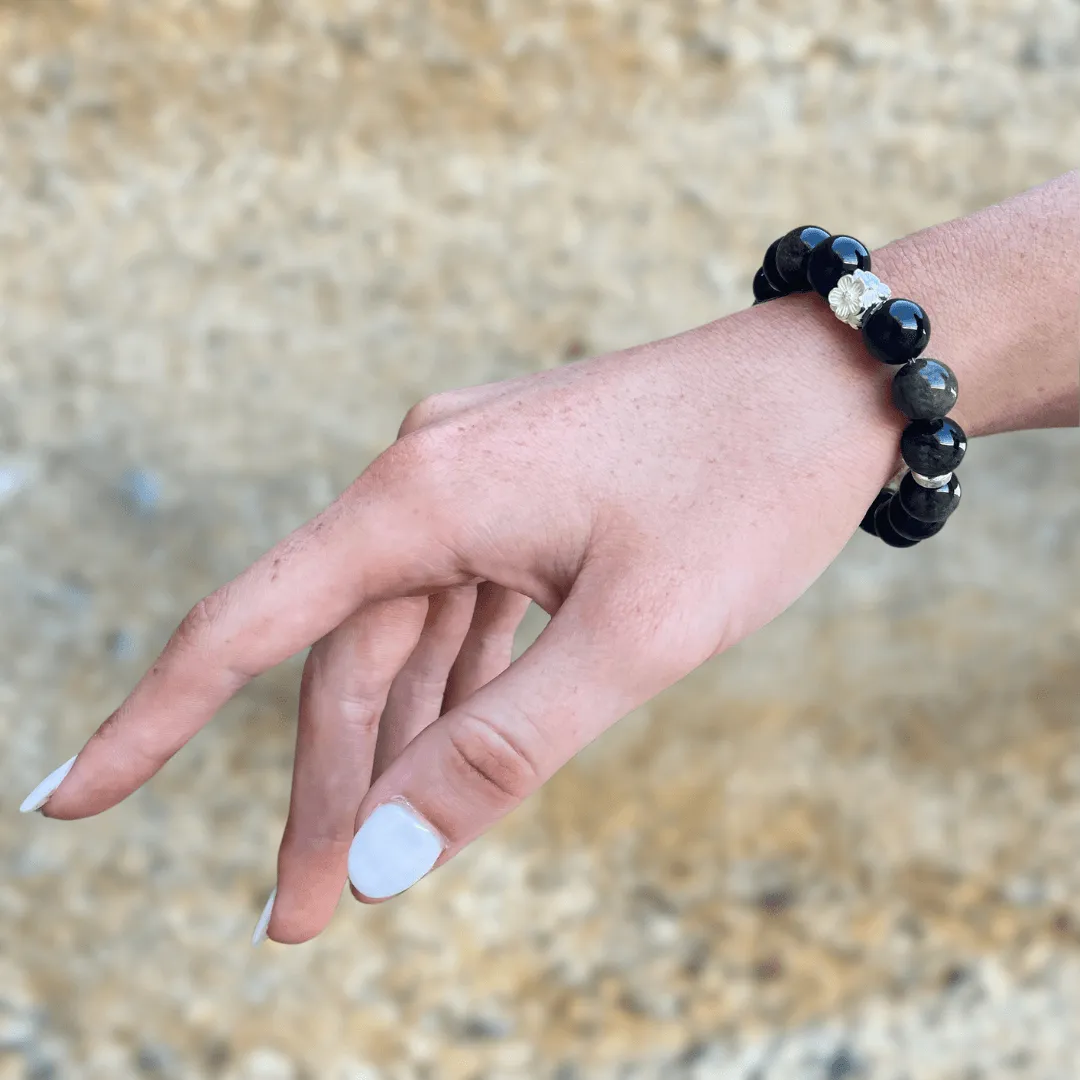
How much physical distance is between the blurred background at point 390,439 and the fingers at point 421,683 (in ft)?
Answer: 0.68

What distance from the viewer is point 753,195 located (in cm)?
136

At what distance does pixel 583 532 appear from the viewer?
0.68 m

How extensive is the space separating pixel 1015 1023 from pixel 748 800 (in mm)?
298

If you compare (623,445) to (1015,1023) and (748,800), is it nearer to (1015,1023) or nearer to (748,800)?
(748,800)

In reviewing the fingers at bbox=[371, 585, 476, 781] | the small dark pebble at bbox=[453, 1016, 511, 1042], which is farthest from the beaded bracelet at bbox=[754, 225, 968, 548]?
the small dark pebble at bbox=[453, 1016, 511, 1042]

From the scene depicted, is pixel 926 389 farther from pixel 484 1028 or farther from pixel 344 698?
pixel 484 1028

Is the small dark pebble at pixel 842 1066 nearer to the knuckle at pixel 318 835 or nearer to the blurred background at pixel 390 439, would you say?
the blurred background at pixel 390 439

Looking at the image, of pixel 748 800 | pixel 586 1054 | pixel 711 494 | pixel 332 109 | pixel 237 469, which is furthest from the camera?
pixel 332 109

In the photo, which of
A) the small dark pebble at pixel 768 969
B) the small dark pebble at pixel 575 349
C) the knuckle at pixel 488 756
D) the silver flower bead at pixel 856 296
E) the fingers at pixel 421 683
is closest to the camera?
the knuckle at pixel 488 756

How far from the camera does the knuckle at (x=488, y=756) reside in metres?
0.63

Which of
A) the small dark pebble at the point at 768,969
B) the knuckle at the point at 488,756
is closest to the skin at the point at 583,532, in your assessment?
the knuckle at the point at 488,756

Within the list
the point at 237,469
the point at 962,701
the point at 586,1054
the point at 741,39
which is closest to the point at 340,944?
the point at 586,1054

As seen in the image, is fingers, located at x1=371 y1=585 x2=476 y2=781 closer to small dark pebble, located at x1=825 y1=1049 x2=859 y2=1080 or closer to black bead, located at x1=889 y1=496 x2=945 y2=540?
black bead, located at x1=889 y1=496 x2=945 y2=540

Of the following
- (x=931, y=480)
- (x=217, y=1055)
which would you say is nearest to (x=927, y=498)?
(x=931, y=480)
